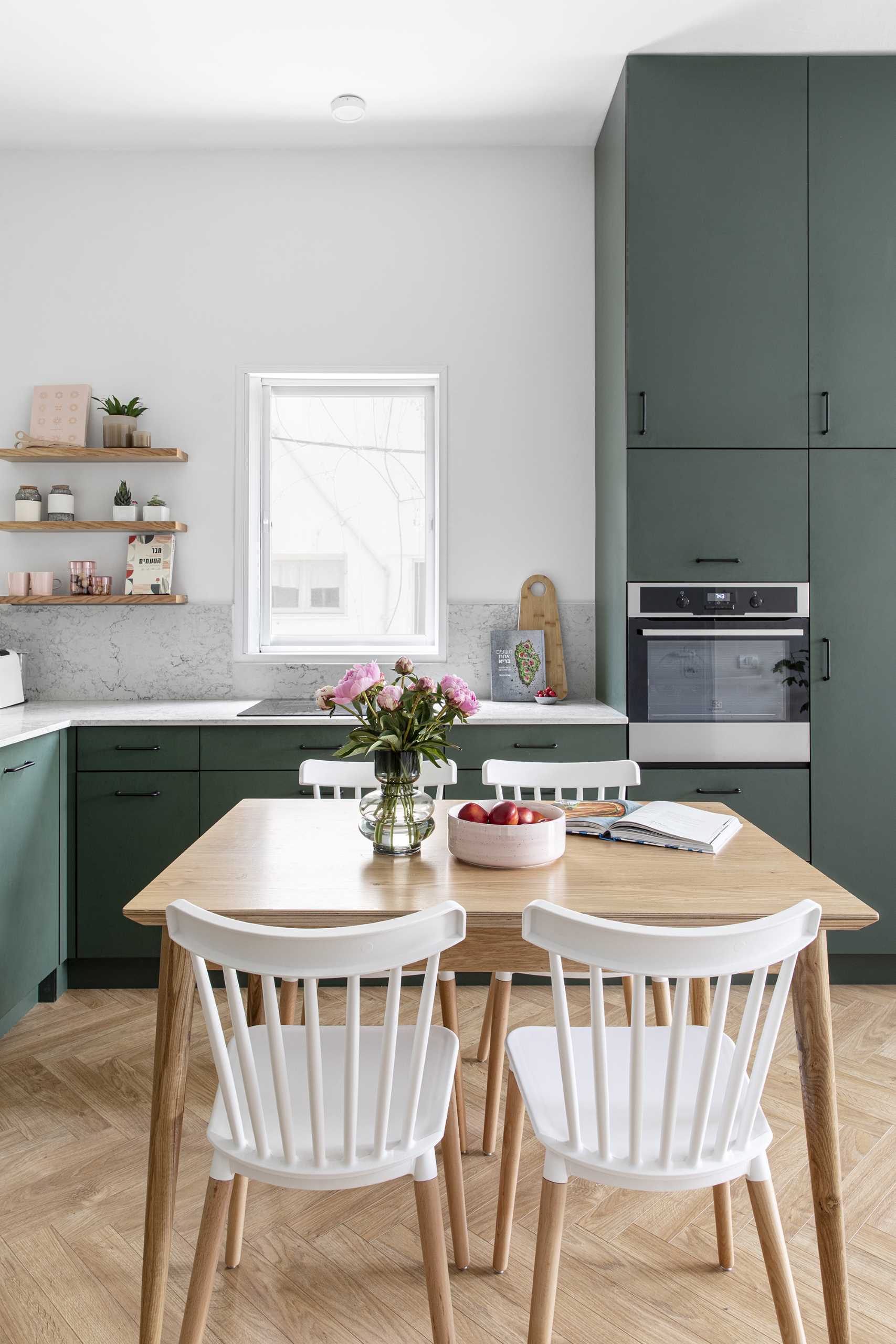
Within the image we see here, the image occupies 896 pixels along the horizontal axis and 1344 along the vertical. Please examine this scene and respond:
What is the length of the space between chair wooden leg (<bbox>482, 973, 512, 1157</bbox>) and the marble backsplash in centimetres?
170

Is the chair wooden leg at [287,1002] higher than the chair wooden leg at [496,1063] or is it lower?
higher

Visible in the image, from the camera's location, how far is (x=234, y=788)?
2.94 meters

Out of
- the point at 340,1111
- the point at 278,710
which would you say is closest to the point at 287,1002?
the point at 340,1111

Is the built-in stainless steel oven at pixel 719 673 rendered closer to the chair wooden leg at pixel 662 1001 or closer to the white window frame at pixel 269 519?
the white window frame at pixel 269 519

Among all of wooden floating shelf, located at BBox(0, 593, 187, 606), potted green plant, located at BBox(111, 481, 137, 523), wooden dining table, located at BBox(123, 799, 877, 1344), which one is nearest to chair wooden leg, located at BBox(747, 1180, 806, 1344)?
wooden dining table, located at BBox(123, 799, 877, 1344)

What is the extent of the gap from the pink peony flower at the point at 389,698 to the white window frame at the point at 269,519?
189cm

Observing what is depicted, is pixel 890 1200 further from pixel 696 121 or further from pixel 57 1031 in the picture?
pixel 696 121

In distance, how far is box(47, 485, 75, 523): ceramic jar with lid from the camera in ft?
11.2

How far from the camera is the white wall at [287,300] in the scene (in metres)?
3.52

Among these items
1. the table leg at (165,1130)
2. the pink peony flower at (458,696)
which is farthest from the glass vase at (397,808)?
the table leg at (165,1130)

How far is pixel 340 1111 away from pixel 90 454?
2799 mm

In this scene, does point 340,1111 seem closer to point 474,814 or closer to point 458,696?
point 474,814

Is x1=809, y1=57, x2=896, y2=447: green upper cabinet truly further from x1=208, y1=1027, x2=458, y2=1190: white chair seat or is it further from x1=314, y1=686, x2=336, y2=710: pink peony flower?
x1=208, y1=1027, x2=458, y2=1190: white chair seat

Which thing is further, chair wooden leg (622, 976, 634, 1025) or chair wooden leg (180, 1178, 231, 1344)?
chair wooden leg (622, 976, 634, 1025)
